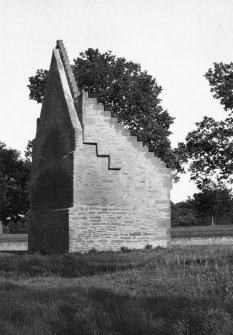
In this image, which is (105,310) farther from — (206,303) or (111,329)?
(206,303)

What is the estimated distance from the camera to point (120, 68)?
130 ft

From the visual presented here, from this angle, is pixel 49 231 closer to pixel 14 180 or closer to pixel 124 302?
pixel 124 302

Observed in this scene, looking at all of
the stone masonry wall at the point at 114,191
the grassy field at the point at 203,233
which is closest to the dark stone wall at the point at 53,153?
the stone masonry wall at the point at 114,191

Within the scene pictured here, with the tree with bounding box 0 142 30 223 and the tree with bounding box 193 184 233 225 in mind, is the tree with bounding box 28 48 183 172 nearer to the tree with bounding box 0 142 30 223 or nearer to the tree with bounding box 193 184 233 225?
the tree with bounding box 0 142 30 223

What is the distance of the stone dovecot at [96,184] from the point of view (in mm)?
19594

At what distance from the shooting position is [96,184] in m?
19.9

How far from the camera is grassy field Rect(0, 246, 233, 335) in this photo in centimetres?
720

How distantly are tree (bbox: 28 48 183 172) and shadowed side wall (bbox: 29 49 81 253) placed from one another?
14976 mm

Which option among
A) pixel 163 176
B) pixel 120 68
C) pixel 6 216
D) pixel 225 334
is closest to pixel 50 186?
pixel 163 176

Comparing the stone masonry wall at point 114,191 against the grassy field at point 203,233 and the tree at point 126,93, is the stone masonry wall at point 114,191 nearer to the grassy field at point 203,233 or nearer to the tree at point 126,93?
the grassy field at point 203,233

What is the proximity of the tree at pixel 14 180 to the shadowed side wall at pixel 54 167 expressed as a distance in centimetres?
3071

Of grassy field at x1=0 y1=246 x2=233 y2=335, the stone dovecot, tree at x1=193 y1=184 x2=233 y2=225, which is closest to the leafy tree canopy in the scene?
tree at x1=193 y1=184 x2=233 y2=225

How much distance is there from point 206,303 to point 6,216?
5298 centimetres

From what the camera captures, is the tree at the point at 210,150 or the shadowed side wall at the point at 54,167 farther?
the tree at the point at 210,150
